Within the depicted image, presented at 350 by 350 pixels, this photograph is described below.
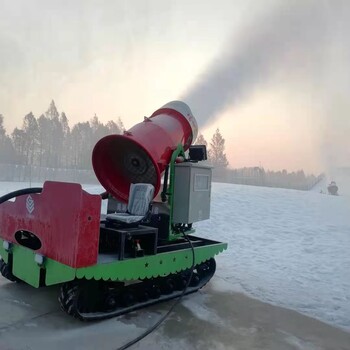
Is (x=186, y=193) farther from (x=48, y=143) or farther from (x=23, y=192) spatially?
(x=48, y=143)

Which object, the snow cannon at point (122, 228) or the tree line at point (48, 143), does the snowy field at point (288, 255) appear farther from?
the tree line at point (48, 143)

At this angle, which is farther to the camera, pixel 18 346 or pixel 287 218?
pixel 287 218

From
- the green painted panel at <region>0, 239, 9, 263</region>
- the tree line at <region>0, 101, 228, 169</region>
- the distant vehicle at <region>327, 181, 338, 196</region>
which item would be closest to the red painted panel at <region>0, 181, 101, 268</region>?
the green painted panel at <region>0, 239, 9, 263</region>

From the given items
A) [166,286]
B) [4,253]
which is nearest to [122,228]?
[166,286]

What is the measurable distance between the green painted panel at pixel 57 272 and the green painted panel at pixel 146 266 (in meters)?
0.08

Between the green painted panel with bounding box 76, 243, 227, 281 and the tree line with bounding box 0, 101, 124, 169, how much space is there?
1472 inches

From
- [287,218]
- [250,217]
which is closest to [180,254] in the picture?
[250,217]

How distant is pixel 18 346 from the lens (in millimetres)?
2957

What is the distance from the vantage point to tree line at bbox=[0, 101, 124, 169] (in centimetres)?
4197

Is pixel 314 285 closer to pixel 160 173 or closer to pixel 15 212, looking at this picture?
pixel 160 173

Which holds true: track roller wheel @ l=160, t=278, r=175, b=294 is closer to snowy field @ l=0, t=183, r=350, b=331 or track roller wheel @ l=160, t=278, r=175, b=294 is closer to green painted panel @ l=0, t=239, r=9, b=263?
snowy field @ l=0, t=183, r=350, b=331

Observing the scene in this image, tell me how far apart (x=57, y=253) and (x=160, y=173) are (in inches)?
67.1

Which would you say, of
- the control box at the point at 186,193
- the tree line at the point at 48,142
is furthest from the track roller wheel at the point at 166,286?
the tree line at the point at 48,142

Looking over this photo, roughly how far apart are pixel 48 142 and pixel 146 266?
42402 millimetres
